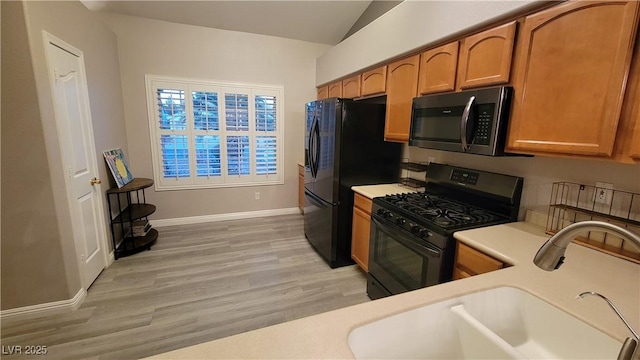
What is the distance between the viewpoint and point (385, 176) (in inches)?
110

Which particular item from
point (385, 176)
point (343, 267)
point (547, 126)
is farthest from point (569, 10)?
point (343, 267)

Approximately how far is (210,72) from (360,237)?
309cm

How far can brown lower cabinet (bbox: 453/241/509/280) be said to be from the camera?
4.38 ft

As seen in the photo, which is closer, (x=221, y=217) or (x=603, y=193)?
(x=603, y=193)

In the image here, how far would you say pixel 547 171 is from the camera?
1.64m

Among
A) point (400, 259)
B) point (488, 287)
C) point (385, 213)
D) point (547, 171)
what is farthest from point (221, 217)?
point (547, 171)

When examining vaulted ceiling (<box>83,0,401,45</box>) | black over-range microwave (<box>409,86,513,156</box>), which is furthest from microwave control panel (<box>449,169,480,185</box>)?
vaulted ceiling (<box>83,0,401,45</box>)

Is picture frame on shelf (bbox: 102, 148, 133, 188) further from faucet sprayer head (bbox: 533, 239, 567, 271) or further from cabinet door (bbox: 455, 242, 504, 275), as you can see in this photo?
Answer: faucet sprayer head (bbox: 533, 239, 567, 271)

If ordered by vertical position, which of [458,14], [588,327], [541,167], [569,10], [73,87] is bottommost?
[588,327]

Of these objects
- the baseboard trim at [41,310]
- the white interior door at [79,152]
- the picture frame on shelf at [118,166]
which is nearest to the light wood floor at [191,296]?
the baseboard trim at [41,310]

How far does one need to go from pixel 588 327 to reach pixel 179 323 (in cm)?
236

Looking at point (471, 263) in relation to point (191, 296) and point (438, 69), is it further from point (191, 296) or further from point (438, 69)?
point (191, 296)

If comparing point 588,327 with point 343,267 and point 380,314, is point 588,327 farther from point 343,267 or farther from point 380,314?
point 343,267

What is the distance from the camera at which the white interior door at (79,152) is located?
2.04 metres
